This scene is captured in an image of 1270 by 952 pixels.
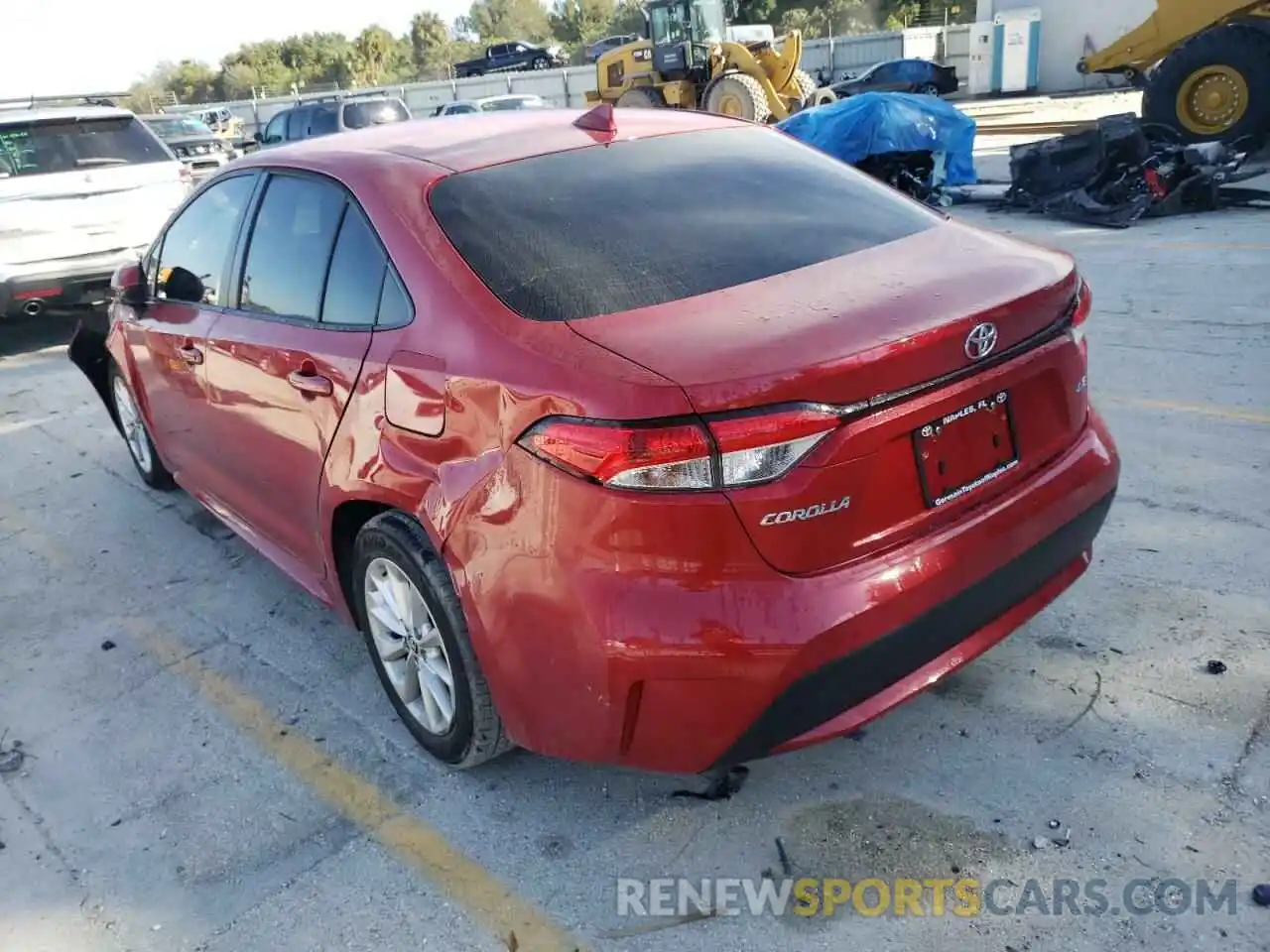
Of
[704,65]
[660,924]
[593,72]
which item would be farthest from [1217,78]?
[593,72]

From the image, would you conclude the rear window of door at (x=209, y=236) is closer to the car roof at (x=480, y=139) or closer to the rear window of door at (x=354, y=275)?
the car roof at (x=480, y=139)

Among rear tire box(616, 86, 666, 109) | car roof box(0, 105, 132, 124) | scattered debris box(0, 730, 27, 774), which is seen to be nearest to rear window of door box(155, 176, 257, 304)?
scattered debris box(0, 730, 27, 774)

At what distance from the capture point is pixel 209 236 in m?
3.82

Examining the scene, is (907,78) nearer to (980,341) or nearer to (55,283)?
(55,283)

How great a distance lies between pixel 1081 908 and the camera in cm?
221

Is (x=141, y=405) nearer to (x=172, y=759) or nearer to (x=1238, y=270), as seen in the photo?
(x=172, y=759)

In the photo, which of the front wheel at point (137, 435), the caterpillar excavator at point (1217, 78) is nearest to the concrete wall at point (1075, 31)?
the caterpillar excavator at point (1217, 78)

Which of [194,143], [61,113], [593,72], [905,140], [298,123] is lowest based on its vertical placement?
[593,72]

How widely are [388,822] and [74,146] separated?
7.89m

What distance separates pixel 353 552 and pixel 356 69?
7159cm

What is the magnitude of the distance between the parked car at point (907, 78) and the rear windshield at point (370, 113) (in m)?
13.7

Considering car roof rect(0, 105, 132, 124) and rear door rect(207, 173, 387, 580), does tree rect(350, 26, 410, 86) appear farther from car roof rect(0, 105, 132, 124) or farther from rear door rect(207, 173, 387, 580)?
rear door rect(207, 173, 387, 580)

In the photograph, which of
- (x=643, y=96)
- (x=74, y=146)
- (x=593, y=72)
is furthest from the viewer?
(x=593, y=72)

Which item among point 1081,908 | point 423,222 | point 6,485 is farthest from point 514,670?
point 6,485
